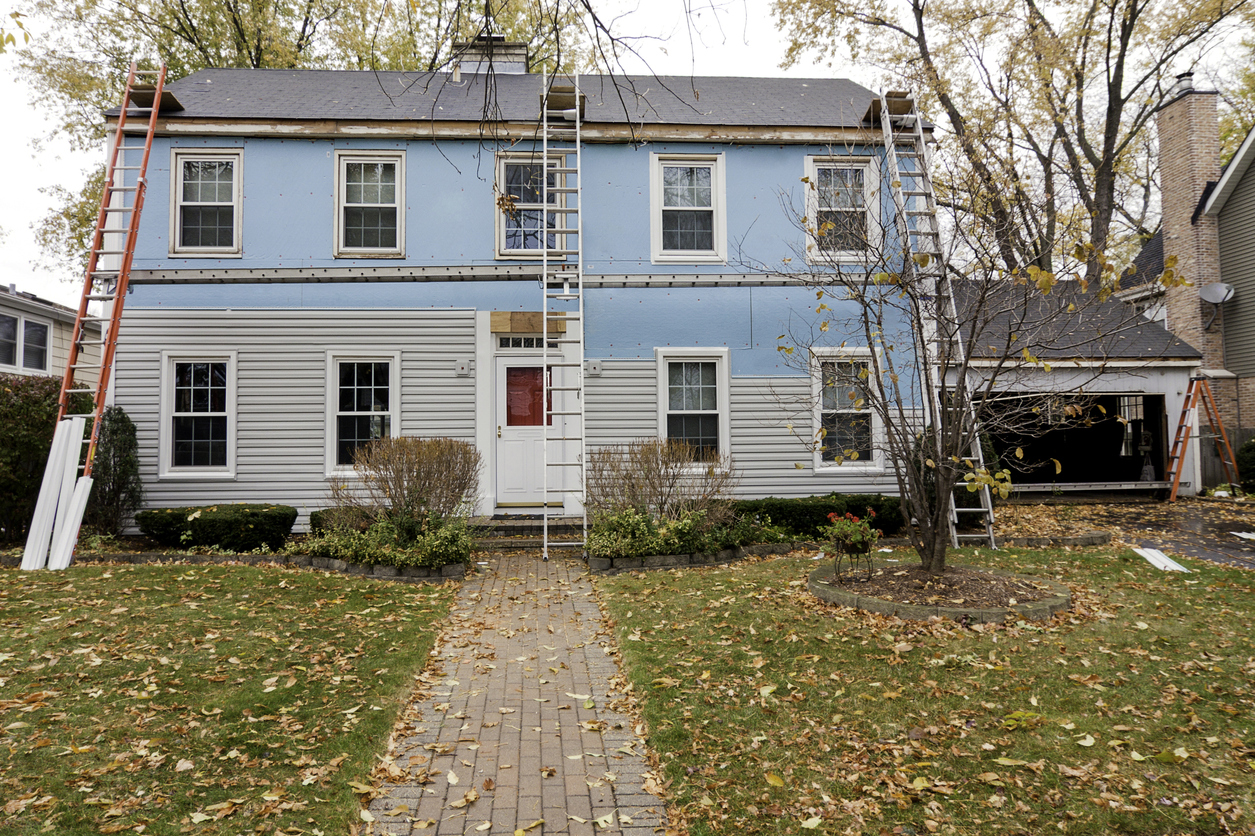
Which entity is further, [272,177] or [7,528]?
[272,177]

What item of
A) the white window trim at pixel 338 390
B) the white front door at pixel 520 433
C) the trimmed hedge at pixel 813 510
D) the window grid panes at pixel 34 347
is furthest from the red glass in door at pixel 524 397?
the window grid panes at pixel 34 347

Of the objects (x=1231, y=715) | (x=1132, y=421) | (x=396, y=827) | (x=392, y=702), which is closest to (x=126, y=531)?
(x=392, y=702)

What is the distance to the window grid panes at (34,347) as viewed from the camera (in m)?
17.0

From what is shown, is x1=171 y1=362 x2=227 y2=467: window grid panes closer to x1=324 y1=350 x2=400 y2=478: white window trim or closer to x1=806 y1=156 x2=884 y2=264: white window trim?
x1=324 y1=350 x2=400 y2=478: white window trim

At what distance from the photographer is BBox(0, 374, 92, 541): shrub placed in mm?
9070

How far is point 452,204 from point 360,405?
3468mm

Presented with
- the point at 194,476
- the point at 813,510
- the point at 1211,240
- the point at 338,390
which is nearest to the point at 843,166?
the point at 813,510

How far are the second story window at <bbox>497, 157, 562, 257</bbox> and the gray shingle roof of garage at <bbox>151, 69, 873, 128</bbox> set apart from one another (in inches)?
33.0

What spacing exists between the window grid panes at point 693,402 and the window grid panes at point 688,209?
1.96 metres

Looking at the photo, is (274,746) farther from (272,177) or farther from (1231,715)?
(272,177)

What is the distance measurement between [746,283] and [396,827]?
9.77m

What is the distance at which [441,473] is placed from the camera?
8969 millimetres

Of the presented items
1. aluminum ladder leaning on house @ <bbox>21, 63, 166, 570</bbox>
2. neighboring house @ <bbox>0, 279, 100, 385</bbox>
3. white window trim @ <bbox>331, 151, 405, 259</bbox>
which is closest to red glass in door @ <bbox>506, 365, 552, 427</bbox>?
white window trim @ <bbox>331, 151, 405, 259</bbox>

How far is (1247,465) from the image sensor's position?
14.8 metres
